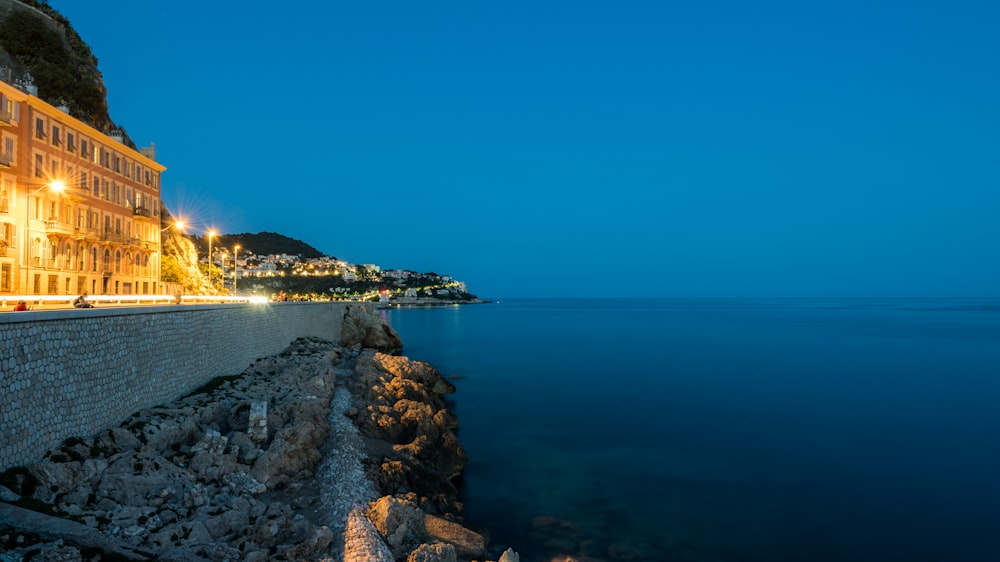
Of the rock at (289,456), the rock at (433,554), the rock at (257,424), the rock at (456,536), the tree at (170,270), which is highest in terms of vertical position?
the tree at (170,270)

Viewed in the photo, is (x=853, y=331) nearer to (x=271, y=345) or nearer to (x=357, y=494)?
(x=271, y=345)

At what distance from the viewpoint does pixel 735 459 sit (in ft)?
85.9

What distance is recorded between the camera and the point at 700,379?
1923 inches

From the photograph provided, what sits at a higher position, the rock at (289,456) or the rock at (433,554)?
the rock at (289,456)

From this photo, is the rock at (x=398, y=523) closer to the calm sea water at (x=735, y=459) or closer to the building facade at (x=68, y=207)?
the calm sea water at (x=735, y=459)

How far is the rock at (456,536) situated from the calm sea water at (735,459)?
204 centimetres

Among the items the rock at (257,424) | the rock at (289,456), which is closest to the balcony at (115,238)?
the rock at (257,424)

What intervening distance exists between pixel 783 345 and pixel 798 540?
64.2m

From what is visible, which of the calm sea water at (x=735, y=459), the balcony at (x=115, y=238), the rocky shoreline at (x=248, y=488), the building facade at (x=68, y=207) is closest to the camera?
the rocky shoreline at (x=248, y=488)

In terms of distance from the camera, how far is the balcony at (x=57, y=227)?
3628cm

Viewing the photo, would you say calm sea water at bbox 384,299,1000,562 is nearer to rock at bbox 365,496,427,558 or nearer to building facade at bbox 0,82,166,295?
rock at bbox 365,496,427,558

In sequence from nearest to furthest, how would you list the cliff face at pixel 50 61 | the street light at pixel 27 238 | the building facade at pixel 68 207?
the building facade at pixel 68 207 < the street light at pixel 27 238 < the cliff face at pixel 50 61

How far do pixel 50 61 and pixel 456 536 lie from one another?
184ft

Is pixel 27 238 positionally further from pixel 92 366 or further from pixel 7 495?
pixel 7 495
